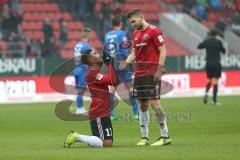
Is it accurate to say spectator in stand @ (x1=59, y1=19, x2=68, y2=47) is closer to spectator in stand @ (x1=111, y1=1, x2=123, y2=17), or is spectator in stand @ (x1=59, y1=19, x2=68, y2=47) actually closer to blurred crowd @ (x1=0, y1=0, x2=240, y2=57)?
blurred crowd @ (x1=0, y1=0, x2=240, y2=57)

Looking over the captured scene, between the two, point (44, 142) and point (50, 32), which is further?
point (50, 32)

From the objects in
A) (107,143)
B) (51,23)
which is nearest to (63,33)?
(51,23)

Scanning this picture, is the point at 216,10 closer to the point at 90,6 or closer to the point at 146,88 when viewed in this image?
the point at 90,6

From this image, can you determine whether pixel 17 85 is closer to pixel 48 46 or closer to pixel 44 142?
pixel 48 46

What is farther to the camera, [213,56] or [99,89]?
[213,56]

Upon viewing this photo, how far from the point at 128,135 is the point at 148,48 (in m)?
2.92

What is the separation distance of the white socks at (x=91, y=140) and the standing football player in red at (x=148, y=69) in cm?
82

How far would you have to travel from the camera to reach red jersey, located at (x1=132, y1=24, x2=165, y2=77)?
13.5m

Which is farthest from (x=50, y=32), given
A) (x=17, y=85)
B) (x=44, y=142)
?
(x=44, y=142)

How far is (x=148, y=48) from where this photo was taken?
13.6m

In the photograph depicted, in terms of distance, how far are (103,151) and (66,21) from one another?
2525 cm

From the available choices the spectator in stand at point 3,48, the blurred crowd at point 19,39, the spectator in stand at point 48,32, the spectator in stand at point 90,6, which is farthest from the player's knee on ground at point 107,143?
the spectator in stand at point 90,6

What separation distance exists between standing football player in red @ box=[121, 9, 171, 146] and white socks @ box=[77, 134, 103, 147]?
82cm

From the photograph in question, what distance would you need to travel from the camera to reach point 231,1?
139 ft
